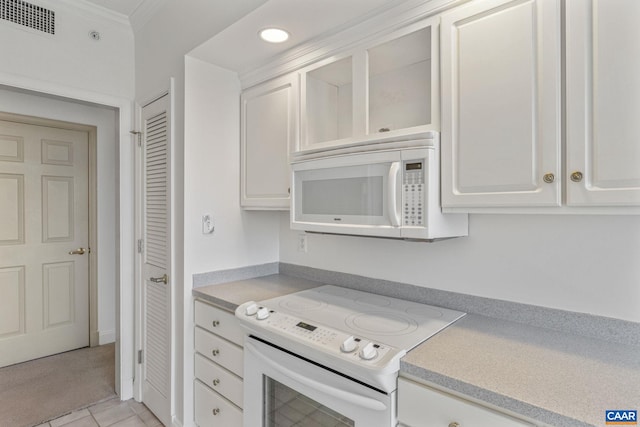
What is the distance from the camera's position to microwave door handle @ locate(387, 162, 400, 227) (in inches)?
Answer: 52.2

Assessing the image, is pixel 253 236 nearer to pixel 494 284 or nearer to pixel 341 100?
pixel 341 100

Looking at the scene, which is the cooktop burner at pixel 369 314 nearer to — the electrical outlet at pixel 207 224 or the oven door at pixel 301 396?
the oven door at pixel 301 396

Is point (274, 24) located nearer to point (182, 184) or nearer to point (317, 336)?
point (182, 184)

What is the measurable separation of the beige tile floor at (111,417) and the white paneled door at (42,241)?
44.2 inches

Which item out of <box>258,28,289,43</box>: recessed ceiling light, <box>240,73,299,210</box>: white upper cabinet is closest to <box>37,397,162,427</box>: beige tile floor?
<box>240,73,299,210</box>: white upper cabinet

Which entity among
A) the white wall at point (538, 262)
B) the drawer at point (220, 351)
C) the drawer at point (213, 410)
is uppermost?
the white wall at point (538, 262)

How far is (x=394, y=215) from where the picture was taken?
1333 millimetres

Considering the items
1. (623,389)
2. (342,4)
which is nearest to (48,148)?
(342,4)

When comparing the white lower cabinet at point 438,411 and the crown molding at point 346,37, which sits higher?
the crown molding at point 346,37

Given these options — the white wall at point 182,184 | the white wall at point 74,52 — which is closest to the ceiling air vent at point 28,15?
the white wall at point 74,52

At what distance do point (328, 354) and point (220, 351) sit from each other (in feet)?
2.78

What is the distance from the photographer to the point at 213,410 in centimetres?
182

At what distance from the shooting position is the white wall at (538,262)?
3.84 ft

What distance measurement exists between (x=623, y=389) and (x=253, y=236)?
1847mm
